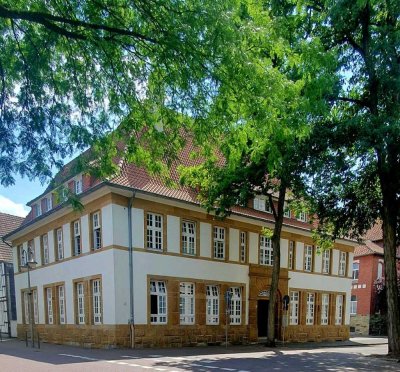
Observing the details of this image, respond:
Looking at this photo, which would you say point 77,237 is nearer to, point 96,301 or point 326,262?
point 96,301

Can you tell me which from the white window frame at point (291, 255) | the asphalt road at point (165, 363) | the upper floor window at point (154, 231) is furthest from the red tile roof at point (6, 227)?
the white window frame at point (291, 255)

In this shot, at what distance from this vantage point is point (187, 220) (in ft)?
74.9

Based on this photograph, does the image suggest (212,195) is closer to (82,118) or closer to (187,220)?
(187,220)

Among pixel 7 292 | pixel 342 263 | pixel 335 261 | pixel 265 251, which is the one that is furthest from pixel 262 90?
pixel 7 292

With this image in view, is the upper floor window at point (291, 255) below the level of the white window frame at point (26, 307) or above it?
above

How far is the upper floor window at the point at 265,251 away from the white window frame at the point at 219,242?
3582 millimetres

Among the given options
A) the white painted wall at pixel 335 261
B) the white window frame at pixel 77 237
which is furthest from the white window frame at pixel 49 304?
the white painted wall at pixel 335 261

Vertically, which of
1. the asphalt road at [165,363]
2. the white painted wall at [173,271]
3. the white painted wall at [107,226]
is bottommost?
the asphalt road at [165,363]

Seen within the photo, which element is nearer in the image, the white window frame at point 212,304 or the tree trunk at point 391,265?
the tree trunk at point 391,265

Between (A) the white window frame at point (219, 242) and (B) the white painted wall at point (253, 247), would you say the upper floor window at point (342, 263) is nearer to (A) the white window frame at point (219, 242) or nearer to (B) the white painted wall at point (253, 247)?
(B) the white painted wall at point (253, 247)

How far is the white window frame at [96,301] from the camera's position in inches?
795

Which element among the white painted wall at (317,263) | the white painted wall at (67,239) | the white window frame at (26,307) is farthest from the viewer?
the white painted wall at (317,263)

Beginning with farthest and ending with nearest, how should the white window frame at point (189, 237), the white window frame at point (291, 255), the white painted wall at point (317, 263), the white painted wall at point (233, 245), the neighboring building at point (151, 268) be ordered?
the white painted wall at point (317, 263) < the white window frame at point (291, 255) < the white painted wall at point (233, 245) < the white window frame at point (189, 237) < the neighboring building at point (151, 268)

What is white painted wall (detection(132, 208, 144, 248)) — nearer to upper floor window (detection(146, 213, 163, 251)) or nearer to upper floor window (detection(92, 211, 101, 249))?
upper floor window (detection(146, 213, 163, 251))
